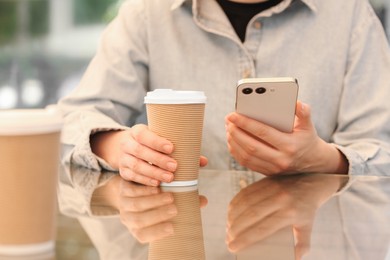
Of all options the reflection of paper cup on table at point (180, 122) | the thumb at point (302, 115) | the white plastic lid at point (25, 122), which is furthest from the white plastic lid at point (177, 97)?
the white plastic lid at point (25, 122)

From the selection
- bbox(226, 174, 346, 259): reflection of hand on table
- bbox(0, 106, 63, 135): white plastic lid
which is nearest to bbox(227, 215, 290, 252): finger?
bbox(226, 174, 346, 259): reflection of hand on table

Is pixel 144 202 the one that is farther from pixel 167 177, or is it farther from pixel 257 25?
pixel 257 25

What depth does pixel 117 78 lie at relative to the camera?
170 cm

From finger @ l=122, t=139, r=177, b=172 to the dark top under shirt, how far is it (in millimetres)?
572

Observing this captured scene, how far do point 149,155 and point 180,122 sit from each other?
0.09 meters

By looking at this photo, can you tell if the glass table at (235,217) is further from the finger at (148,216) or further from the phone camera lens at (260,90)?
the phone camera lens at (260,90)

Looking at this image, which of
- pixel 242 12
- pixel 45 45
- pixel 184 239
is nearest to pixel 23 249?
pixel 184 239

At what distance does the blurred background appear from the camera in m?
3.36

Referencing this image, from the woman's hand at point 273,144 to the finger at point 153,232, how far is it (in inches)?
15.0

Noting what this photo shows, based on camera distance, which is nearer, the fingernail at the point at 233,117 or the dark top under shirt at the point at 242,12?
the fingernail at the point at 233,117

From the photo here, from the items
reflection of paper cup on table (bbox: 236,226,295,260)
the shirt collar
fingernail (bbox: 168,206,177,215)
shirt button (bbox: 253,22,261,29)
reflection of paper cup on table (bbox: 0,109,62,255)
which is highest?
reflection of paper cup on table (bbox: 0,109,62,255)

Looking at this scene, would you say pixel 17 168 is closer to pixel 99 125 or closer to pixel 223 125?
pixel 99 125

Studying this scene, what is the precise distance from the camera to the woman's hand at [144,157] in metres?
1.13

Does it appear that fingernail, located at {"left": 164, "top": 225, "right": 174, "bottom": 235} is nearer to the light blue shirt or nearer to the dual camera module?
the dual camera module
